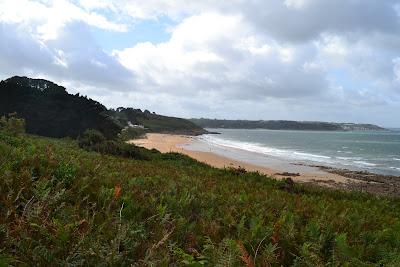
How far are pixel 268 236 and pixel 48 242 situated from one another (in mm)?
3569

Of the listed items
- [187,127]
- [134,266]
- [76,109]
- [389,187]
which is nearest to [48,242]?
[134,266]

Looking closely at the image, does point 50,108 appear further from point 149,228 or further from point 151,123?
point 151,123

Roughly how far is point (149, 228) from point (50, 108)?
47.0 metres

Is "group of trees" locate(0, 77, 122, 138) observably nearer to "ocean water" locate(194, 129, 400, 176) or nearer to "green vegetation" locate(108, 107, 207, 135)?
"ocean water" locate(194, 129, 400, 176)

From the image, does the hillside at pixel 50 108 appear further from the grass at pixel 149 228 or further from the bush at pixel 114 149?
the grass at pixel 149 228

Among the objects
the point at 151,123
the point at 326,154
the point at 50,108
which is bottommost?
the point at 326,154

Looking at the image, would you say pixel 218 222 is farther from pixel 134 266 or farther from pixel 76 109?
pixel 76 109

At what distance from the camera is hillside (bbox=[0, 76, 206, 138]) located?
159 feet

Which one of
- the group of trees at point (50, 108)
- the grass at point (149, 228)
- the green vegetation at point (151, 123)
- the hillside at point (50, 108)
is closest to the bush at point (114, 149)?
the hillside at point (50, 108)

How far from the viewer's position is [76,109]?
51688mm

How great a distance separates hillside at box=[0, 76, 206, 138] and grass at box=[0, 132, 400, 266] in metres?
40.7

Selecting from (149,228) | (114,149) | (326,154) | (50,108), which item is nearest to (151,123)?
(326,154)

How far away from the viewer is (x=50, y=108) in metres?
50.6

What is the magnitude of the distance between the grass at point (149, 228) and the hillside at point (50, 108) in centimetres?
4067
